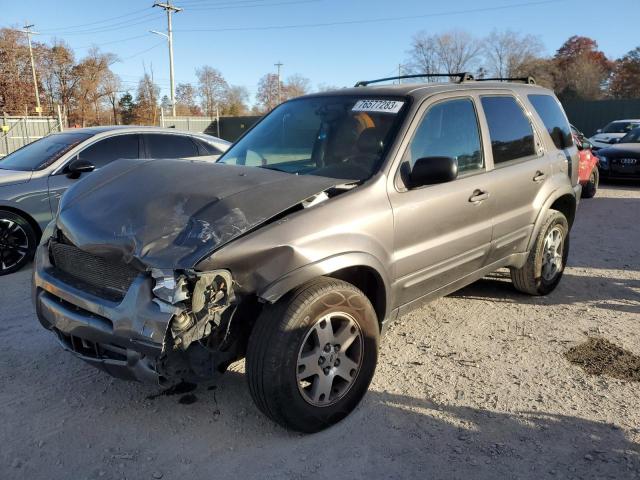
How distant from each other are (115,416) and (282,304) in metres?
1.33

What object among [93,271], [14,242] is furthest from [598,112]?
[93,271]

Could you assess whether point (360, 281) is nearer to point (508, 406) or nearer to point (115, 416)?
point (508, 406)

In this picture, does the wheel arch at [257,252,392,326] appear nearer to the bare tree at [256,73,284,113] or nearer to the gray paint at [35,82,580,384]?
the gray paint at [35,82,580,384]

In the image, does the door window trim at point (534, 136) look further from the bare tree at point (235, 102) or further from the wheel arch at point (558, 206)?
the bare tree at point (235, 102)

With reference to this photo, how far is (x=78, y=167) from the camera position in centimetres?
615

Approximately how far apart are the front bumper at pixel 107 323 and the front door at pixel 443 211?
1573mm

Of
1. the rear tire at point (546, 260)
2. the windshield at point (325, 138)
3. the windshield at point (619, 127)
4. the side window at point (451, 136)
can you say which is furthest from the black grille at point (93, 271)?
the windshield at point (619, 127)

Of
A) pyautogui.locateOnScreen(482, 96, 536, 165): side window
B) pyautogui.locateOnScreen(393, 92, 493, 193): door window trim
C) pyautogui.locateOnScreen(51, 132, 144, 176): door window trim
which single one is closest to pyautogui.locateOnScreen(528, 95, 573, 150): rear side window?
pyautogui.locateOnScreen(482, 96, 536, 165): side window

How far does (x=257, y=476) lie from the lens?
2.67 meters

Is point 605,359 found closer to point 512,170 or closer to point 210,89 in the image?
point 512,170

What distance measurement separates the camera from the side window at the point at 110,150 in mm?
6809

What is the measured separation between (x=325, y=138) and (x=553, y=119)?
2641 millimetres

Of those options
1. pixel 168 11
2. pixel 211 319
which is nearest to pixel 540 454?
pixel 211 319

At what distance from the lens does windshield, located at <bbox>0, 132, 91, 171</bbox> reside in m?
6.57
